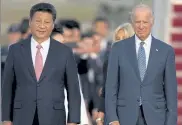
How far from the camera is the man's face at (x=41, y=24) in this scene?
23.2 ft

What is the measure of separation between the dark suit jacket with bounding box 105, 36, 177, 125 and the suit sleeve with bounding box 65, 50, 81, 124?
25 centimetres

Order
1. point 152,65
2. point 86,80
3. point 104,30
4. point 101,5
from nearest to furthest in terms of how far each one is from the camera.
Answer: point 152,65, point 86,80, point 104,30, point 101,5

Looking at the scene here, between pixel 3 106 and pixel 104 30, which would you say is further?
pixel 104 30

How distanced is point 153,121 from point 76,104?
2.10ft

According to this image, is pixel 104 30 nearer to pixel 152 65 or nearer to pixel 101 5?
pixel 152 65

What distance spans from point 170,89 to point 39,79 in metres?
1.06

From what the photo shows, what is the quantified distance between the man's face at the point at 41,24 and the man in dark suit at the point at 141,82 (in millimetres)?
563

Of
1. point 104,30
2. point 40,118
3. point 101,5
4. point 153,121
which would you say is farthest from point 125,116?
point 101,5

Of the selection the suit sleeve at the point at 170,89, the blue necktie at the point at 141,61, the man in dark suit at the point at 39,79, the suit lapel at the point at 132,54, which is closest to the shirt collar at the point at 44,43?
the man in dark suit at the point at 39,79

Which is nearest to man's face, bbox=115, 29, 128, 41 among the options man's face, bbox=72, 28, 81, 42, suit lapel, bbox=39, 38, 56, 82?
suit lapel, bbox=39, 38, 56, 82

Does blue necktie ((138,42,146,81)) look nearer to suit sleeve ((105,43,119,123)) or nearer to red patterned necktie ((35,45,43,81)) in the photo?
suit sleeve ((105,43,119,123))

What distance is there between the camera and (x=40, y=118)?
7.09 meters

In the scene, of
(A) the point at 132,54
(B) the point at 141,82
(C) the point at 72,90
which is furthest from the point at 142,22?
(C) the point at 72,90

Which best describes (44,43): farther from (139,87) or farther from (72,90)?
(139,87)
